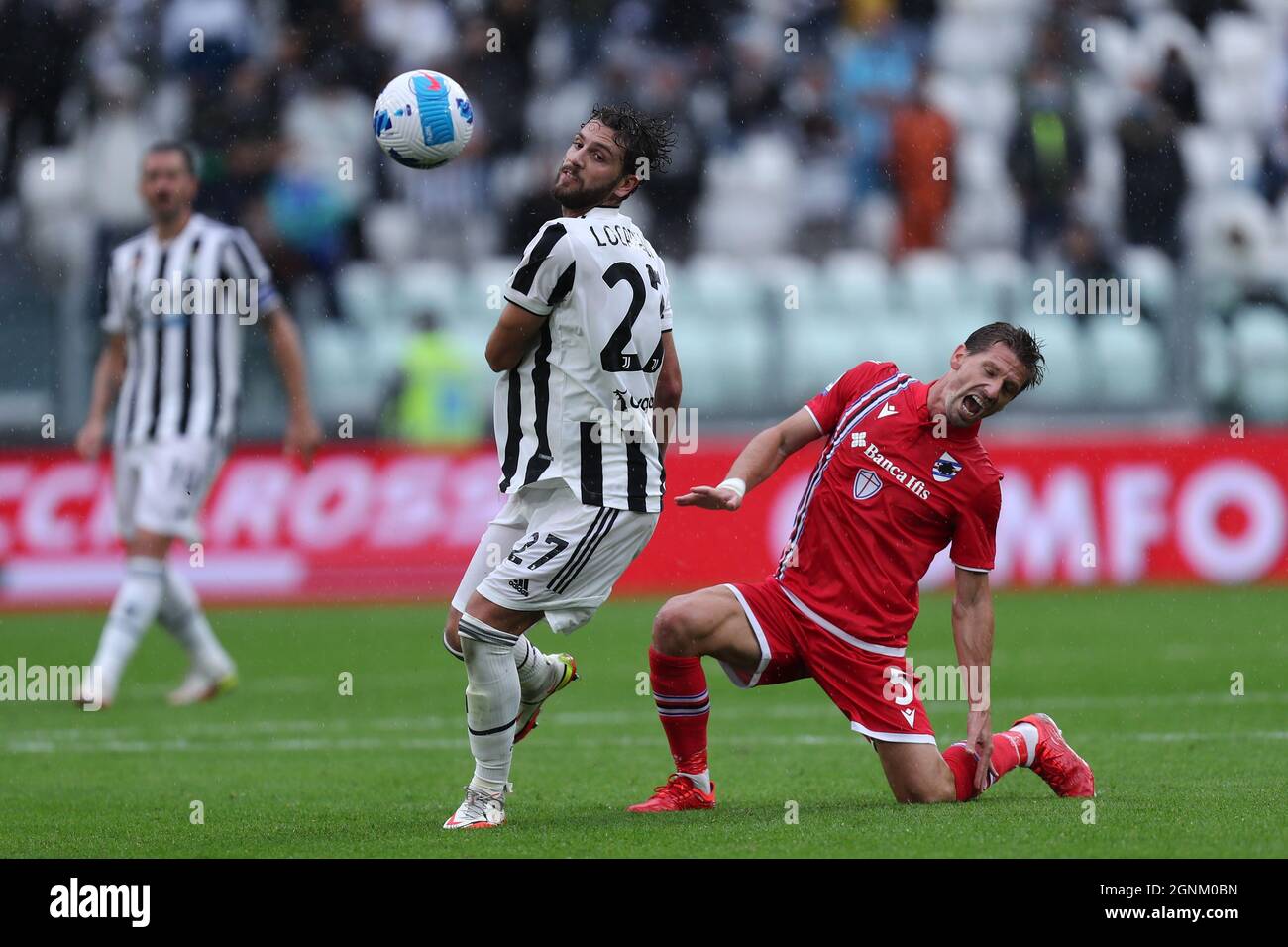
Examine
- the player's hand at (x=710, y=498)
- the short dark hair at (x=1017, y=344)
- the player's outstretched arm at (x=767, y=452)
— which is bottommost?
the player's hand at (x=710, y=498)

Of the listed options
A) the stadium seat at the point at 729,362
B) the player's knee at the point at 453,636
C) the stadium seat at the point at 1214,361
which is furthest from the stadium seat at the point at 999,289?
the player's knee at the point at 453,636

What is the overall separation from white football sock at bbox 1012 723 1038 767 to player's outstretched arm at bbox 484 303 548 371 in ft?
7.18

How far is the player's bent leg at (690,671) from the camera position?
21.3 feet

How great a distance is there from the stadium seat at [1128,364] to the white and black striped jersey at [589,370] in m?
9.41

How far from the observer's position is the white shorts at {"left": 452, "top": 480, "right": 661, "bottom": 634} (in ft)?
19.7

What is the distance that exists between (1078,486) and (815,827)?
8808 millimetres

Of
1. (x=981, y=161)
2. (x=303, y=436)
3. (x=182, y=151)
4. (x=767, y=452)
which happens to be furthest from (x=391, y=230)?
(x=767, y=452)

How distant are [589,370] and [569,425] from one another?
0.59ft

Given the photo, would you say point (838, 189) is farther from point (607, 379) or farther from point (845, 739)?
point (607, 379)

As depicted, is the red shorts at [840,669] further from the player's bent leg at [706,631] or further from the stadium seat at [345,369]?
the stadium seat at [345,369]

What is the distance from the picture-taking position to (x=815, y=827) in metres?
5.84

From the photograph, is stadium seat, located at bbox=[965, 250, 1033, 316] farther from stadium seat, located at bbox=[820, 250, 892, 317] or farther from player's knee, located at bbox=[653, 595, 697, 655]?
player's knee, located at bbox=[653, 595, 697, 655]

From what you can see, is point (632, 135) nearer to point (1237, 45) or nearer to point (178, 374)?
point (178, 374)

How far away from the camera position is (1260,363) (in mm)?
14852
